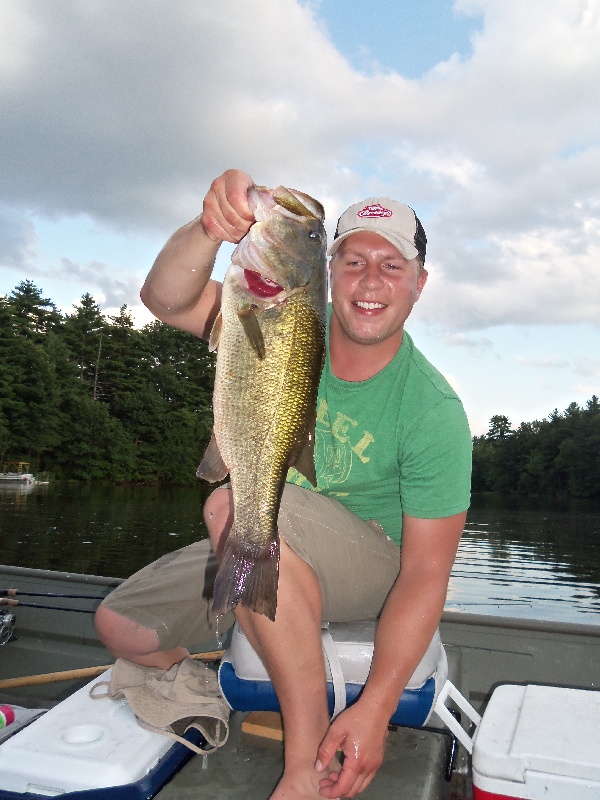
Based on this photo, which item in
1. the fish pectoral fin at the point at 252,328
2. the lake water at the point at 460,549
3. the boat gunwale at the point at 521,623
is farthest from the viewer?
the lake water at the point at 460,549

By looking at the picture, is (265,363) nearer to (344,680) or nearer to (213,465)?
(213,465)

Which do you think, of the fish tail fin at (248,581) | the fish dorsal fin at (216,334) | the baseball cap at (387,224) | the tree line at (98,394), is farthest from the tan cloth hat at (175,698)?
the tree line at (98,394)

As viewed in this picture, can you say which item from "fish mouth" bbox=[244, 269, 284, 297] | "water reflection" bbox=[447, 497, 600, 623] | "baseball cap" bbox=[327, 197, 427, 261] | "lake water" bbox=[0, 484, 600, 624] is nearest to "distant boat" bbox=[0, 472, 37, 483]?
"lake water" bbox=[0, 484, 600, 624]

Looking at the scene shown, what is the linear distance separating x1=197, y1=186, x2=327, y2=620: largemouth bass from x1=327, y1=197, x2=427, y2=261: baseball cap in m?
0.49

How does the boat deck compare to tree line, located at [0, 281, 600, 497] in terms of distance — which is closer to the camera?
the boat deck

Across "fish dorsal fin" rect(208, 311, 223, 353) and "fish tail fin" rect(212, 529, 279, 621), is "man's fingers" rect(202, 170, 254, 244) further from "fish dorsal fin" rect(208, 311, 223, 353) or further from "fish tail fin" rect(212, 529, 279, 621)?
"fish tail fin" rect(212, 529, 279, 621)

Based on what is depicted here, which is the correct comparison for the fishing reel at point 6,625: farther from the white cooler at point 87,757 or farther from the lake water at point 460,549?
the lake water at point 460,549

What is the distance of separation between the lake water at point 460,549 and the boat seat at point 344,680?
39.4 ft

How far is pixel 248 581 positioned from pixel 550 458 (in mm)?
91180

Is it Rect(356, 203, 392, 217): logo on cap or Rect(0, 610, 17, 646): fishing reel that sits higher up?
Rect(356, 203, 392, 217): logo on cap

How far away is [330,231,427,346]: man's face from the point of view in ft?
9.04

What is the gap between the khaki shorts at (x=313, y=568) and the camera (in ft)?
8.20

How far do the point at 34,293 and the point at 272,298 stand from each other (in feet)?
204

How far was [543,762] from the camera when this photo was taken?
209cm
